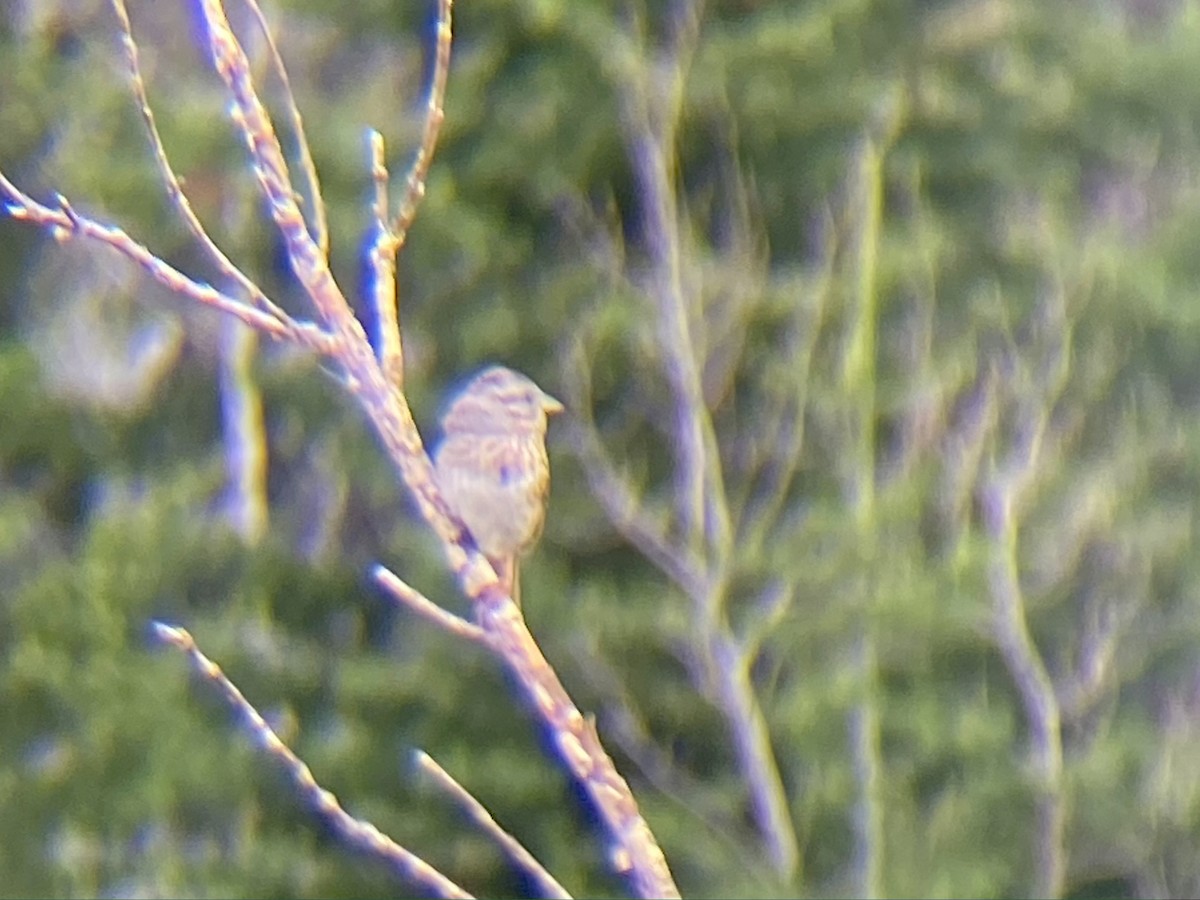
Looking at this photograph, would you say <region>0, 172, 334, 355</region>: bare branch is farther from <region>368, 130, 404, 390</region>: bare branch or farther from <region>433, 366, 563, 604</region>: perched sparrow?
<region>433, 366, 563, 604</region>: perched sparrow

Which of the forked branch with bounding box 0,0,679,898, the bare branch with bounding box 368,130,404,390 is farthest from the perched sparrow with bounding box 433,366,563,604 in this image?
the bare branch with bounding box 368,130,404,390

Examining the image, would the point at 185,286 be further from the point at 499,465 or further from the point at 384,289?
the point at 499,465

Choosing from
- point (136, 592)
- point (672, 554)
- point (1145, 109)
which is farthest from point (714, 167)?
point (136, 592)

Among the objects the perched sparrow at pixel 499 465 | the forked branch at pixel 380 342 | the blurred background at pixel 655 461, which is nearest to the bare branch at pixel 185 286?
the forked branch at pixel 380 342

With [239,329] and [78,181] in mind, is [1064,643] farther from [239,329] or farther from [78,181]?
[78,181]

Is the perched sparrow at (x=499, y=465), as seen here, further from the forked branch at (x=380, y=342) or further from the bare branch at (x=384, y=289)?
the bare branch at (x=384, y=289)
